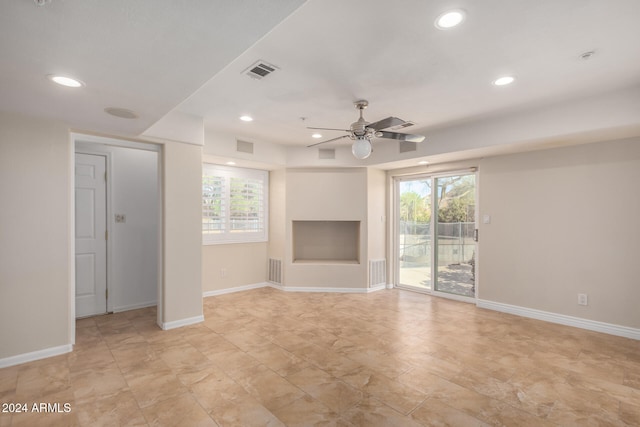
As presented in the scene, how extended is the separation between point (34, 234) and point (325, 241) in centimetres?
433

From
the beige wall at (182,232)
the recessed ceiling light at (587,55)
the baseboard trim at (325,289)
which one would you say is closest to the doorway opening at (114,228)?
the beige wall at (182,232)

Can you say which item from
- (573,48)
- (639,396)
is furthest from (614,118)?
(639,396)

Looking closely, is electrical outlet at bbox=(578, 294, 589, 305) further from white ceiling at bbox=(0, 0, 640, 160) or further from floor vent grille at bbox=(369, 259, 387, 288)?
floor vent grille at bbox=(369, 259, 387, 288)

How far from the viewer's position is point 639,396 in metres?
2.30

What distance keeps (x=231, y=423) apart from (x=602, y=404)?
2672 millimetres

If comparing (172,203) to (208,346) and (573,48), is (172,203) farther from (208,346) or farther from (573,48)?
(573,48)

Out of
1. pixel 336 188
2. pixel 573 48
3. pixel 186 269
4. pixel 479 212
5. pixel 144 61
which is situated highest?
pixel 573 48

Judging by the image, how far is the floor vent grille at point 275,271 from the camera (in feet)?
18.7

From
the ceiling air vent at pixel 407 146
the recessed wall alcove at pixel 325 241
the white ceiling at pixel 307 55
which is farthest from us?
the recessed wall alcove at pixel 325 241

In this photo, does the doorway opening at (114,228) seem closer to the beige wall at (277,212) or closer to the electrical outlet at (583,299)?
the beige wall at (277,212)

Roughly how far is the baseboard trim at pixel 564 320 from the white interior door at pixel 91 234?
561cm

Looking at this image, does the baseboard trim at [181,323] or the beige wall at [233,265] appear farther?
the beige wall at [233,265]

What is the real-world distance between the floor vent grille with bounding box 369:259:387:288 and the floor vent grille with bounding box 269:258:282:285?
171 cm

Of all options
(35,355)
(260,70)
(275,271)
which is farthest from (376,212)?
(35,355)
